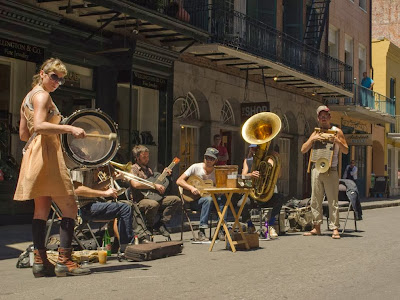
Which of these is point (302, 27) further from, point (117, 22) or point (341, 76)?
point (117, 22)

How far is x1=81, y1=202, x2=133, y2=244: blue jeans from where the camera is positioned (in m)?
8.84

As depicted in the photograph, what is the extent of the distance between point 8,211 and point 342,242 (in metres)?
5.92

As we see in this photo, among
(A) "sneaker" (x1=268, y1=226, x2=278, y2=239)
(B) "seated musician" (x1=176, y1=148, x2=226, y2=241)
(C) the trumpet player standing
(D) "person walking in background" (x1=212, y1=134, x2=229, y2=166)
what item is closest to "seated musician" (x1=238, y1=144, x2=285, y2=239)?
(A) "sneaker" (x1=268, y1=226, x2=278, y2=239)

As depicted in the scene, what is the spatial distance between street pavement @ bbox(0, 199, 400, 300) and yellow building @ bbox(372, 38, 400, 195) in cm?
2811

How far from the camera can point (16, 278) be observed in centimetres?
759

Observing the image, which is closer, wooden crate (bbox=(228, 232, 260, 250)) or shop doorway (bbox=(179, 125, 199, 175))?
wooden crate (bbox=(228, 232, 260, 250))

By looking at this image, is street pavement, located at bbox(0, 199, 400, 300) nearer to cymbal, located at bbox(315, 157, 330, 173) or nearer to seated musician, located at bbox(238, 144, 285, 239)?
seated musician, located at bbox(238, 144, 285, 239)

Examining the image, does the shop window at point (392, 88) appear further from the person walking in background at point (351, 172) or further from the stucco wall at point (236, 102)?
the stucco wall at point (236, 102)

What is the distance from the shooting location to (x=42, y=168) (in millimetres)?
7297

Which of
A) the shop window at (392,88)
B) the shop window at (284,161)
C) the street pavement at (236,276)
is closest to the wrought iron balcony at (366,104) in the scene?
the shop window at (392,88)

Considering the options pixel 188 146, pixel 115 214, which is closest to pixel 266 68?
pixel 188 146

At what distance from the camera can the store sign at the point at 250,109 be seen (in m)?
21.3

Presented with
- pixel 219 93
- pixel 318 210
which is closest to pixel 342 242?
pixel 318 210

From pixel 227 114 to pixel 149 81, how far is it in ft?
16.8
